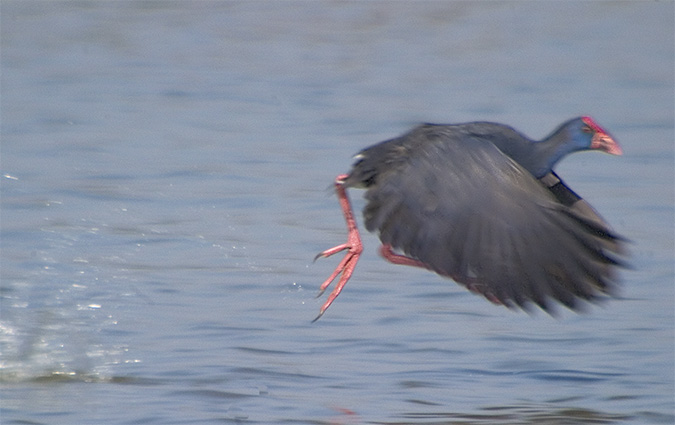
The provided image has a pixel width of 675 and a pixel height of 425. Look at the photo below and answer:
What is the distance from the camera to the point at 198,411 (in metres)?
5.46

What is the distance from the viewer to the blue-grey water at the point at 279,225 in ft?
18.8

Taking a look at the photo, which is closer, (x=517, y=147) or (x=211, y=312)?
(x=517, y=147)

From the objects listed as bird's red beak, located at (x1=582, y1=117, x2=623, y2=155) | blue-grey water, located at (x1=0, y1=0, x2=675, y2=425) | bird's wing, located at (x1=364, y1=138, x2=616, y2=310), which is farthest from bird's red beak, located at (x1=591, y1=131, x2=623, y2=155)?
bird's wing, located at (x1=364, y1=138, x2=616, y2=310)

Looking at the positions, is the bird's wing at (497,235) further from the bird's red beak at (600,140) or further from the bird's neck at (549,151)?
the bird's red beak at (600,140)

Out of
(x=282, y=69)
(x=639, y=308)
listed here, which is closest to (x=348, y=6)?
(x=282, y=69)

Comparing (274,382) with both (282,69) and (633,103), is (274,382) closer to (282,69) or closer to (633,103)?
(633,103)

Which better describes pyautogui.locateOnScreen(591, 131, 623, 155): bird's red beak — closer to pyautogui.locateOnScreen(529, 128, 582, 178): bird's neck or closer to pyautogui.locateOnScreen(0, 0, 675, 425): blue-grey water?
pyautogui.locateOnScreen(529, 128, 582, 178): bird's neck

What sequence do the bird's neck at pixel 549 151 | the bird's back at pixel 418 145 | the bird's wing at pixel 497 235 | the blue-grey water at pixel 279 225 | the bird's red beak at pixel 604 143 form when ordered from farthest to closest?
the bird's red beak at pixel 604 143 < the blue-grey water at pixel 279 225 < the bird's neck at pixel 549 151 < the bird's back at pixel 418 145 < the bird's wing at pixel 497 235

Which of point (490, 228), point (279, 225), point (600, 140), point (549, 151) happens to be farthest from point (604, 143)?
point (279, 225)

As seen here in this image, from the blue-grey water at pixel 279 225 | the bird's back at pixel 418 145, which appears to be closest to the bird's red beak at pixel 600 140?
the bird's back at pixel 418 145

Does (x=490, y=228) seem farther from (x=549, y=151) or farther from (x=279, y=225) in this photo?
(x=279, y=225)

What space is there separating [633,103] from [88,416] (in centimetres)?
743

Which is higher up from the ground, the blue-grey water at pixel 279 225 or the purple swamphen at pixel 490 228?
the purple swamphen at pixel 490 228

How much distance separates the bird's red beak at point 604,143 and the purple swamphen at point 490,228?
2.60ft
